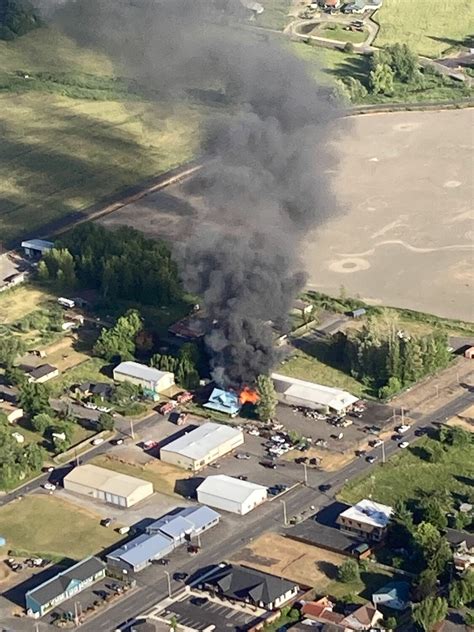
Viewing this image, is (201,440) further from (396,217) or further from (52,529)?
(396,217)

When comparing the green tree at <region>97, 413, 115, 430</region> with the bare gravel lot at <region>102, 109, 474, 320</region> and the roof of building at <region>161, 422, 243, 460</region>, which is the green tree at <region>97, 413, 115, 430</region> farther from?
the bare gravel lot at <region>102, 109, 474, 320</region>

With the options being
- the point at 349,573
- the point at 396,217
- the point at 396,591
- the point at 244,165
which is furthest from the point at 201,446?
the point at 396,217

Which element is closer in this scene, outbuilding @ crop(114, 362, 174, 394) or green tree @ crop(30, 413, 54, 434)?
green tree @ crop(30, 413, 54, 434)

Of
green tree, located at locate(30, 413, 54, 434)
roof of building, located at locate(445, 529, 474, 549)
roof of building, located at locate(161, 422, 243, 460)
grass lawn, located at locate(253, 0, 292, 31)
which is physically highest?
grass lawn, located at locate(253, 0, 292, 31)

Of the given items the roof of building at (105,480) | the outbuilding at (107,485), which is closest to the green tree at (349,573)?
the outbuilding at (107,485)

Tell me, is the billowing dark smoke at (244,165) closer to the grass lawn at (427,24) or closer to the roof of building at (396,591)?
the roof of building at (396,591)

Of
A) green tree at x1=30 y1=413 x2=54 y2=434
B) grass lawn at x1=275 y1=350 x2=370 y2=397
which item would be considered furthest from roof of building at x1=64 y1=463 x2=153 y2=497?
grass lawn at x1=275 y1=350 x2=370 y2=397
